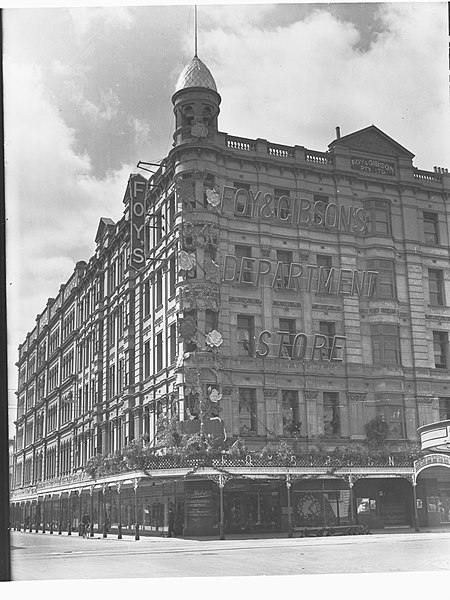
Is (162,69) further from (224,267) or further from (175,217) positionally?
(224,267)

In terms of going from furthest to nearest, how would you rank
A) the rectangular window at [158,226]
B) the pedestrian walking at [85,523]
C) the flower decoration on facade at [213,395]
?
the pedestrian walking at [85,523] → the flower decoration on facade at [213,395] → the rectangular window at [158,226]

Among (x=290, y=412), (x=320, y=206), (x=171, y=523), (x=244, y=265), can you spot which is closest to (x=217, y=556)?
(x=171, y=523)

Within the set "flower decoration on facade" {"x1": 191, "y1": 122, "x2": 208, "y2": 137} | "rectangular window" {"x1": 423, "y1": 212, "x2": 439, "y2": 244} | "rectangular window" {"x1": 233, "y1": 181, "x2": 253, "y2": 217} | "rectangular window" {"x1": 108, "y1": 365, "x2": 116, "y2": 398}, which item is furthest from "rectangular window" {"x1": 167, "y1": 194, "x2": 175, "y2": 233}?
"rectangular window" {"x1": 423, "y1": 212, "x2": 439, "y2": 244}

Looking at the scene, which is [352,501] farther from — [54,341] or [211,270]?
[54,341]

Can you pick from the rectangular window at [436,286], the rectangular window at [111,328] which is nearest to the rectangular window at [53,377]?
the rectangular window at [111,328]

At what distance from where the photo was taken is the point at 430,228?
2088 cm

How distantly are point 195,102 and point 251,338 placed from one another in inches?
220

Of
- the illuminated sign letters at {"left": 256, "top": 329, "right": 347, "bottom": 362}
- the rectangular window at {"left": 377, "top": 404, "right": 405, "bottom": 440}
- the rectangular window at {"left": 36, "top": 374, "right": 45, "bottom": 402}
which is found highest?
the illuminated sign letters at {"left": 256, "top": 329, "right": 347, "bottom": 362}

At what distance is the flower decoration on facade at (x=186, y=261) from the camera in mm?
18938

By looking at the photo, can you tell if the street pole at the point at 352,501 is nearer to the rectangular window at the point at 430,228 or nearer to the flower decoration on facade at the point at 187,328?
the flower decoration on facade at the point at 187,328

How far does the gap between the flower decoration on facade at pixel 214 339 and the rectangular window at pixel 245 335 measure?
0.46 meters

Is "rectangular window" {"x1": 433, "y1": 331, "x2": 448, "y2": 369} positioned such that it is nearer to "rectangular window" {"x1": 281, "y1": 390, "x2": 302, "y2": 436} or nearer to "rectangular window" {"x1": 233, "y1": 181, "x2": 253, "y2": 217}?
"rectangular window" {"x1": 281, "y1": 390, "x2": 302, "y2": 436}

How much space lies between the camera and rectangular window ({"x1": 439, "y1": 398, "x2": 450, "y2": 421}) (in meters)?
20.7

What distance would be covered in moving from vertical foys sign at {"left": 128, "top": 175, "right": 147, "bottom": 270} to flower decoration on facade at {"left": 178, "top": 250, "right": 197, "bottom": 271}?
904mm
